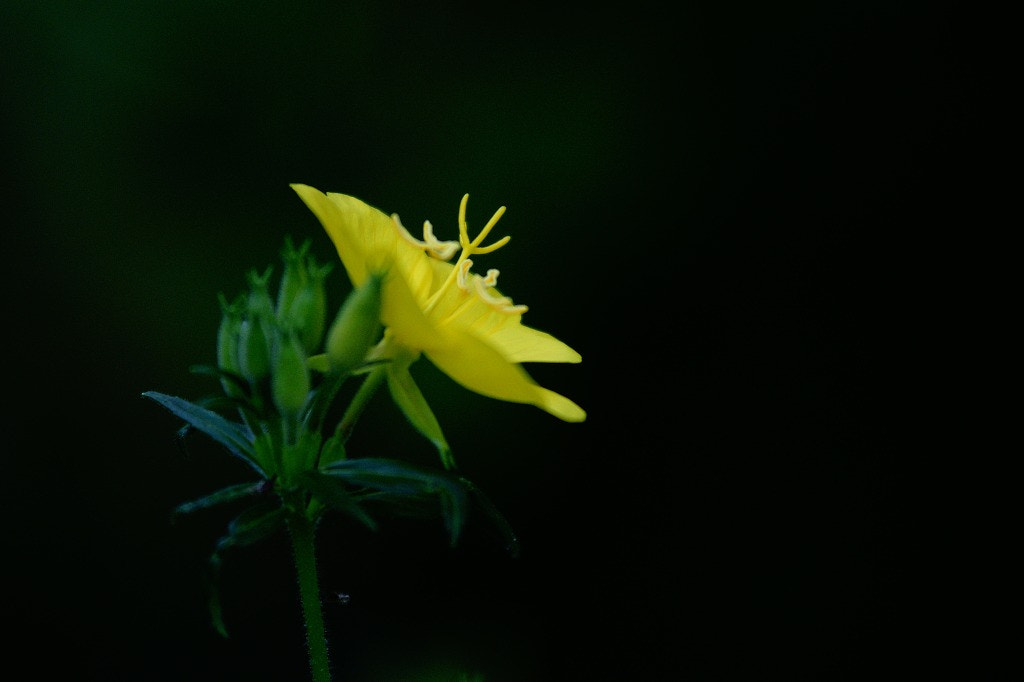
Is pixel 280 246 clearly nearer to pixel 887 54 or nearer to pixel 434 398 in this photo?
pixel 434 398

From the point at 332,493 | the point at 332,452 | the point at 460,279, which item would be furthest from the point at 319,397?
the point at 460,279

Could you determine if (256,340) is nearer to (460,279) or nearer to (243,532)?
(243,532)

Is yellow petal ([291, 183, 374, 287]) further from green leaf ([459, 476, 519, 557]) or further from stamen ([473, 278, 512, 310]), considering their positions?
green leaf ([459, 476, 519, 557])

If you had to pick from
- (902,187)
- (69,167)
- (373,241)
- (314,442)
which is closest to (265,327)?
(314,442)

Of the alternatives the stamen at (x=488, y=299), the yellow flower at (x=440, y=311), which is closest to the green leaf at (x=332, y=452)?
the yellow flower at (x=440, y=311)

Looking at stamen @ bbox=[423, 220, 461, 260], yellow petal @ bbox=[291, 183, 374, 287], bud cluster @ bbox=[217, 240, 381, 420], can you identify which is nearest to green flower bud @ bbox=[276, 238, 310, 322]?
bud cluster @ bbox=[217, 240, 381, 420]

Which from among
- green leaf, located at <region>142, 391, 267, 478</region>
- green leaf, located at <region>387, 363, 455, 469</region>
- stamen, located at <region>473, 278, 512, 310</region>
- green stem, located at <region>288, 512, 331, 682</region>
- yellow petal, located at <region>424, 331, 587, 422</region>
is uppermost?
stamen, located at <region>473, 278, 512, 310</region>
